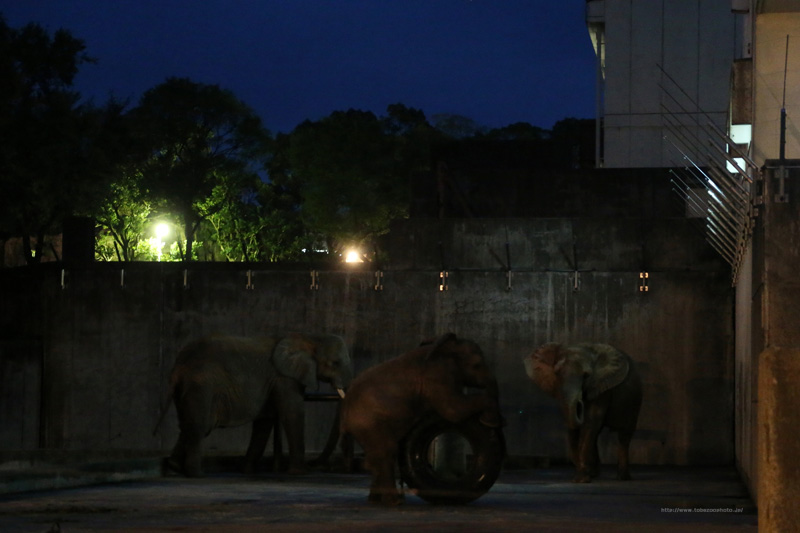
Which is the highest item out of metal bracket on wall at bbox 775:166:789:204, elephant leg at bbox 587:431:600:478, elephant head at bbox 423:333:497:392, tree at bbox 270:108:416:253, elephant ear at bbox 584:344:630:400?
tree at bbox 270:108:416:253

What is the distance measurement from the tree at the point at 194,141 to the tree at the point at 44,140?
69.0 ft

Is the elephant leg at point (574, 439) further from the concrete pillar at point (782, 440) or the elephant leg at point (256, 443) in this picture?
the concrete pillar at point (782, 440)

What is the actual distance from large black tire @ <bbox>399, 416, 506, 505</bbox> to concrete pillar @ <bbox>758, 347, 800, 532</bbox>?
5.87 m

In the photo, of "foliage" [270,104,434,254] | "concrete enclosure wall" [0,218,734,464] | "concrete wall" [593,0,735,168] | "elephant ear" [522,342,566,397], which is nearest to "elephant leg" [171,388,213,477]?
"elephant ear" [522,342,566,397]

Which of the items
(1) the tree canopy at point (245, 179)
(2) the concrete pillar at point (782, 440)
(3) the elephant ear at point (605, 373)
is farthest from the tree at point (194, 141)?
(2) the concrete pillar at point (782, 440)

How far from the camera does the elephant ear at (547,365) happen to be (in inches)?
754

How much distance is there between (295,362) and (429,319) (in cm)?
454

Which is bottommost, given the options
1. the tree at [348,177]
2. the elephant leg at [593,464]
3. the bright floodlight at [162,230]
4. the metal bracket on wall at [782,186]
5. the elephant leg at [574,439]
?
the elephant leg at [593,464]

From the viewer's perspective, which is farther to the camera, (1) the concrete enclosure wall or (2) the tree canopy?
(2) the tree canopy

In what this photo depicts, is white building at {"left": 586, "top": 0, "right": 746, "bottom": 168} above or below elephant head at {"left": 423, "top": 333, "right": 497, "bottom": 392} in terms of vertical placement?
above

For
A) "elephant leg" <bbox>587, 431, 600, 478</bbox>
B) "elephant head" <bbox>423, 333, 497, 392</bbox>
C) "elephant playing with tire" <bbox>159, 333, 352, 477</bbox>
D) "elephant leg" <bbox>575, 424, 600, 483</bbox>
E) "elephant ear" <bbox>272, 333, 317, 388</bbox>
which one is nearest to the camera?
"elephant head" <bbox>423, 333, 497, 392</bbox>

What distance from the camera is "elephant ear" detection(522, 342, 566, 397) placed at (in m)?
19.2

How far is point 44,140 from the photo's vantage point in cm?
3281

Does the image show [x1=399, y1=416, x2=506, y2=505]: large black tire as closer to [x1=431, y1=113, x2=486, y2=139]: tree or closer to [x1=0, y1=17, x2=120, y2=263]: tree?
[x1=0, y1=17, x2=120, y2=263]: tree
